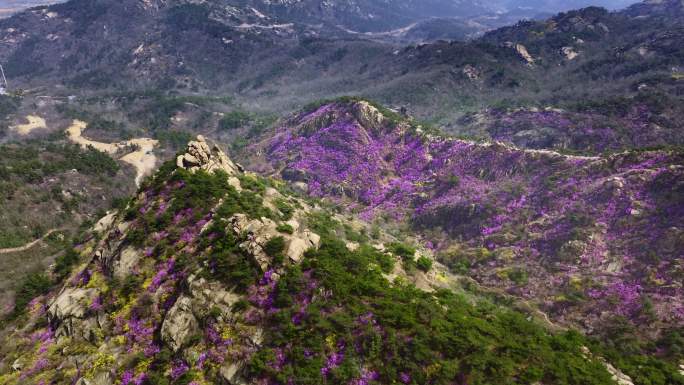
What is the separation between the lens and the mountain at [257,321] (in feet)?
66.2

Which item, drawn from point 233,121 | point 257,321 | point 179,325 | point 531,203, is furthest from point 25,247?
point 233,121

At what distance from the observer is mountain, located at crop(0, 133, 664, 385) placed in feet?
66.2

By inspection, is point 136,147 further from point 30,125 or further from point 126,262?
point 126,262

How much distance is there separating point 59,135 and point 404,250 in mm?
104525

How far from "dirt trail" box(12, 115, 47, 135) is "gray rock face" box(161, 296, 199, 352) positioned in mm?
119557

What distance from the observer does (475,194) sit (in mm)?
58188

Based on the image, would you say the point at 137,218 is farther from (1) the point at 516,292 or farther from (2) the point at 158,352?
(1) the point at 516,292

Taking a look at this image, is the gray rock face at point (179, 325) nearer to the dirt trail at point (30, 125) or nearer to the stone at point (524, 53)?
the dirt trail at point (30, 125)

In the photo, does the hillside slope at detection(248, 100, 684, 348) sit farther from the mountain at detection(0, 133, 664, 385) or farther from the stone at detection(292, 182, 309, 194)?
the mountain at detection(0, 133, 664, 385)

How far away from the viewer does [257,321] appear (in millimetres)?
22891

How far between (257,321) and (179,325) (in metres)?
5.08

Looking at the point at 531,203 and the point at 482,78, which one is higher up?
the point at 531,203

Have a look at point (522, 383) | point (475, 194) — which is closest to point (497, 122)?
point (475, 194)

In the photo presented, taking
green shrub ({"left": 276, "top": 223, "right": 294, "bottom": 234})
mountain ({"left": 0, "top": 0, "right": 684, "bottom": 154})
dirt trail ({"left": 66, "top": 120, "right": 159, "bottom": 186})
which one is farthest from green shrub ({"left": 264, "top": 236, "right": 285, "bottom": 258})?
mountain ({"left": 0, "top": 0, "right": 684, "bottom": 154})
